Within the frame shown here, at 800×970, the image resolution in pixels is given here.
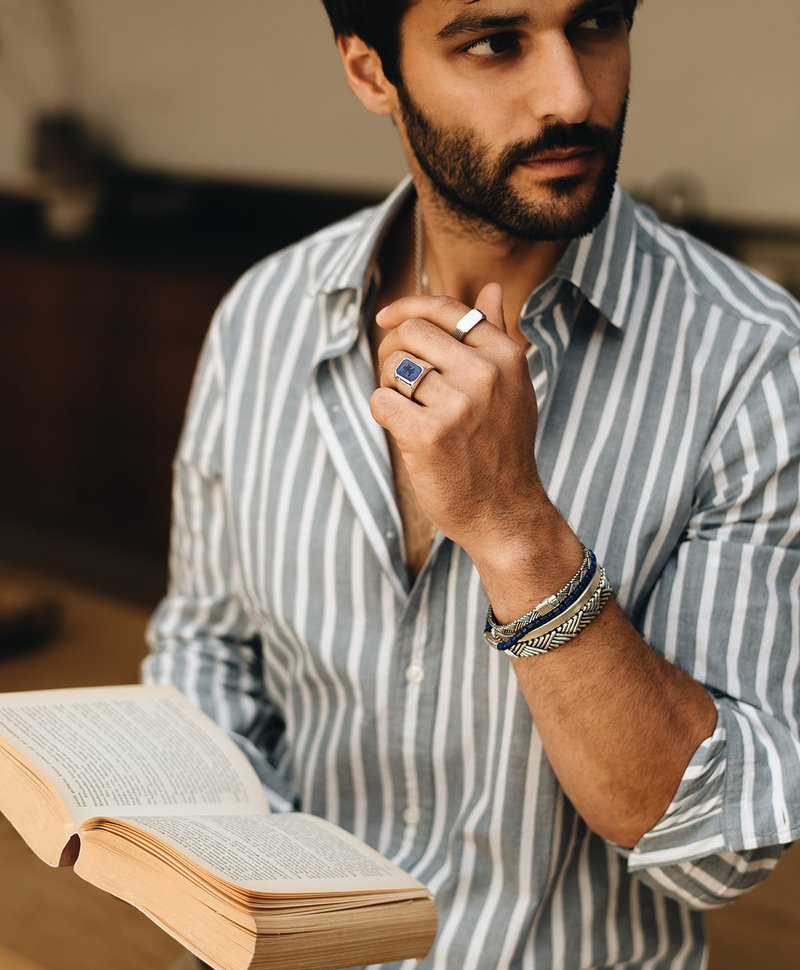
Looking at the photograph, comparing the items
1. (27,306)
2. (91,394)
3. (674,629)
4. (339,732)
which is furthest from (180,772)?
(27,306)

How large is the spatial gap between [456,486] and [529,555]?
0.25 feet

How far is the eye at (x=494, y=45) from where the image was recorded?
0.94 meters

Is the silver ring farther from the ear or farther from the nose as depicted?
the ear

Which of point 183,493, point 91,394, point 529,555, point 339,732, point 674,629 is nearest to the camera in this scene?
point 529,555

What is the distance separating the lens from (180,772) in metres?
0.90

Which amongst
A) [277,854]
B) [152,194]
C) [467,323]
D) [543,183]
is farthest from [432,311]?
[152,194]

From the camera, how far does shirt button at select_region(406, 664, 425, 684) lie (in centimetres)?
107

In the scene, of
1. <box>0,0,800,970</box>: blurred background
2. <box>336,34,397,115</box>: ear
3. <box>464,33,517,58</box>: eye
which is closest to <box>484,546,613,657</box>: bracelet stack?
<box>464,33,517,58</box>: eye

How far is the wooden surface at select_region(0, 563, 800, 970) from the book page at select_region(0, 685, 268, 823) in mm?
233

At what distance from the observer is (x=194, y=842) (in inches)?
29.6

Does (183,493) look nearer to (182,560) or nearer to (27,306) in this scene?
(182,560)

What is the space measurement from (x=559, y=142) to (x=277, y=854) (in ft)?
2.02

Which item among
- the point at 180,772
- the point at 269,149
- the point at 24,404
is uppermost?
the point at 269,149

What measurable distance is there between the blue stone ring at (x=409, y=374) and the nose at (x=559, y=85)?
0.25 meters
